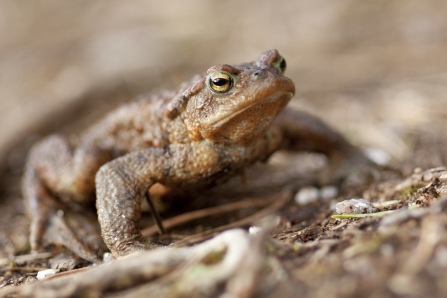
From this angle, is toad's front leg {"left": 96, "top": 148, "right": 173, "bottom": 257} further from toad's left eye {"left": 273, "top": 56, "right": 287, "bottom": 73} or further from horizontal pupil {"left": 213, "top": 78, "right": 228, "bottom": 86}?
toad's left eye {"left": 273, "top": 56, "right": 287, "bottom": 73}

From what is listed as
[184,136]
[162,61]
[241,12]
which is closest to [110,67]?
[162,61]

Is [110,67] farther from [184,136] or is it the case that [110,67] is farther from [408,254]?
[408,254]

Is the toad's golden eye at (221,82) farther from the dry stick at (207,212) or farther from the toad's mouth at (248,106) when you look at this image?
the dry stick at (207,212)

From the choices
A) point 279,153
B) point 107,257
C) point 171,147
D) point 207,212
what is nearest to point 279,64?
point 171,147

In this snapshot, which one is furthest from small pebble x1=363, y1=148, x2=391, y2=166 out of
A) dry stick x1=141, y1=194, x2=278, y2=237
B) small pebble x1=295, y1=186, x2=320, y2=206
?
dry stick x1=141, y1=194, x2=278, y2=237

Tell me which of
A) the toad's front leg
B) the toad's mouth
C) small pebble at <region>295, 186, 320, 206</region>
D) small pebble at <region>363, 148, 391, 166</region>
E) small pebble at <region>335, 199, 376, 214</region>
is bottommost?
small pebble at <region>363, 148, 391, 166</region>

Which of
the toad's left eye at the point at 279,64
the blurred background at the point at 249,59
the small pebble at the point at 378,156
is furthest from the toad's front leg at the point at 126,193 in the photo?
the small pebble at the point at 378,156
